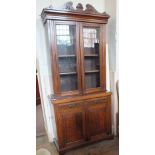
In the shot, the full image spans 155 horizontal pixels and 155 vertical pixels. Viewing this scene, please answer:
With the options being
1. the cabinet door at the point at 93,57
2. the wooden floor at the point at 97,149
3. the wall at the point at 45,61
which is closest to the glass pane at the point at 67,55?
the cabinet door at the point at 93,57

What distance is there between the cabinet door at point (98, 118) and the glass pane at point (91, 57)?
294mm

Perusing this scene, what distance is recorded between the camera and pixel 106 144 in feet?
7.55

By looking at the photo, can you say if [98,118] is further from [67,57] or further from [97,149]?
[67,57]

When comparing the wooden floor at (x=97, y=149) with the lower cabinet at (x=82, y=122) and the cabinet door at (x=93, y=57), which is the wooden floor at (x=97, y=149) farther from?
the cabinet door at (x=93, y=57)

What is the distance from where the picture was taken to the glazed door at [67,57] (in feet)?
6.54

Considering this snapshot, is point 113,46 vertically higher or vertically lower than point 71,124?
higher

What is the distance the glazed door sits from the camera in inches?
78.4

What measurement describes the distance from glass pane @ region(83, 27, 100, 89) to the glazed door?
18 cm

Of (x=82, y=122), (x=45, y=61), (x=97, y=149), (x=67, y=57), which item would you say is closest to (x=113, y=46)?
(x=67, y=57)

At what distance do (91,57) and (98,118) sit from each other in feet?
3.25

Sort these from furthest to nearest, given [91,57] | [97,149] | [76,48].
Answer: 1. [91,57]
2. [97,149]
3. [76,48]

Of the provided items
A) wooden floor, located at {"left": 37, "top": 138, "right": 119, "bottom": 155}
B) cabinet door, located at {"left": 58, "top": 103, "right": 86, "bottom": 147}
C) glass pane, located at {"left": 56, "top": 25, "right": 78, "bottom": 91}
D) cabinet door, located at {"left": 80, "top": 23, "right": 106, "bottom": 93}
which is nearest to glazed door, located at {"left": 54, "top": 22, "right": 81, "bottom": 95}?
glass pane, located at {"left": 56, "top": 25, "right": 78, "bottom": 91}

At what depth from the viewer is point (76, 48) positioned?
2.05 m
